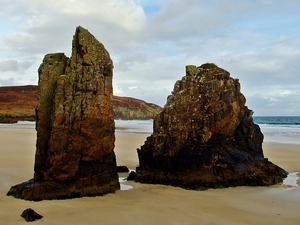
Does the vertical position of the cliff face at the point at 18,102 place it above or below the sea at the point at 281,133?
above

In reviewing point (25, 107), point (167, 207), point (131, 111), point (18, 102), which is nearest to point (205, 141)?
point (167, 207)

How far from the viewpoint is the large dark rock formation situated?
38.3ft

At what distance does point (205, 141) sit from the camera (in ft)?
40.4

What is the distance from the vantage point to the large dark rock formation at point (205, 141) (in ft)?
38.3

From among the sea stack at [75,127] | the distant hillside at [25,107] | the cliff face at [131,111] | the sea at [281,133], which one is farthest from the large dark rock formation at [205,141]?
the cliff face at [131,111]

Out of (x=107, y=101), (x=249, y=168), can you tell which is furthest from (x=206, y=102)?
(x=107, y=101)

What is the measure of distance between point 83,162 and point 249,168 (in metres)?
6.41

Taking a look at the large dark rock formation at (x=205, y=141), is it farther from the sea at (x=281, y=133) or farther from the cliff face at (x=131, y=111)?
the cliff face at (x=131, y=111)

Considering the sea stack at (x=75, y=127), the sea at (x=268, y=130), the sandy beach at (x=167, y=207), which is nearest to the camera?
the sandy beach at (x=167, y=207)

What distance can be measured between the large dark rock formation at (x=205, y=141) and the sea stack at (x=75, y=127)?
99.0 inches

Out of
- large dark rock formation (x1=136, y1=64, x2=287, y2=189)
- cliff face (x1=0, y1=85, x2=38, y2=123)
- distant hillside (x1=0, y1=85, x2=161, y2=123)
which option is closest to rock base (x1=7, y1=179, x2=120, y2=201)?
large dark rock formation (x1=136, y1=64, x2=287, y2=189)

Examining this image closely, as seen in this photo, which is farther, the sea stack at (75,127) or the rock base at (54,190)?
the sea stack at (75,127)

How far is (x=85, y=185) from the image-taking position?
9523 millimetres

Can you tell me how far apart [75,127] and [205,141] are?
5.15 metres
